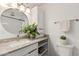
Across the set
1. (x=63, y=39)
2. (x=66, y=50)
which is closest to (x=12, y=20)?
(x=63, y=39)

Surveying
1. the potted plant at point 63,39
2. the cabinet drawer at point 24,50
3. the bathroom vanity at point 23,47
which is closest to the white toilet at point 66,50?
the potted plant at point 63,39

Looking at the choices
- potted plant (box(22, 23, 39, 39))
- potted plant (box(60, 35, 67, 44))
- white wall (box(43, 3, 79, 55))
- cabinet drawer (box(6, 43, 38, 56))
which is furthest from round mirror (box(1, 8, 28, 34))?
potted plant (box(60, 35, 67, 44))

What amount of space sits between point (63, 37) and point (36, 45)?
1.95ft

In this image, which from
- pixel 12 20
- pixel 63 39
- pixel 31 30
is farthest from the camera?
pixel 63 39

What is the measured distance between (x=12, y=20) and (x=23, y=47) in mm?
552

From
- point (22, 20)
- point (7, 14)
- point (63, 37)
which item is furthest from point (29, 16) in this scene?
point (63, 37)

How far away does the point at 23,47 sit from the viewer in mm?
1579

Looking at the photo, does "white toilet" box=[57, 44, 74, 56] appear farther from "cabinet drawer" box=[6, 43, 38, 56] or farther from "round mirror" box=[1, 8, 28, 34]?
"round mirror" box=[1, 8, 28, 34]

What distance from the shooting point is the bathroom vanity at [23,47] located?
4.36 ft

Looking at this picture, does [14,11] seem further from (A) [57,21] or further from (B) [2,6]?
(A) [57,21]

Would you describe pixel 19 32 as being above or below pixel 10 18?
below

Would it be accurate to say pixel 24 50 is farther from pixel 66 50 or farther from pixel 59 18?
pixel 59 18

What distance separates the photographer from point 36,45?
6.32ft

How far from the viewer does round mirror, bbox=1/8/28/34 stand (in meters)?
1.76
